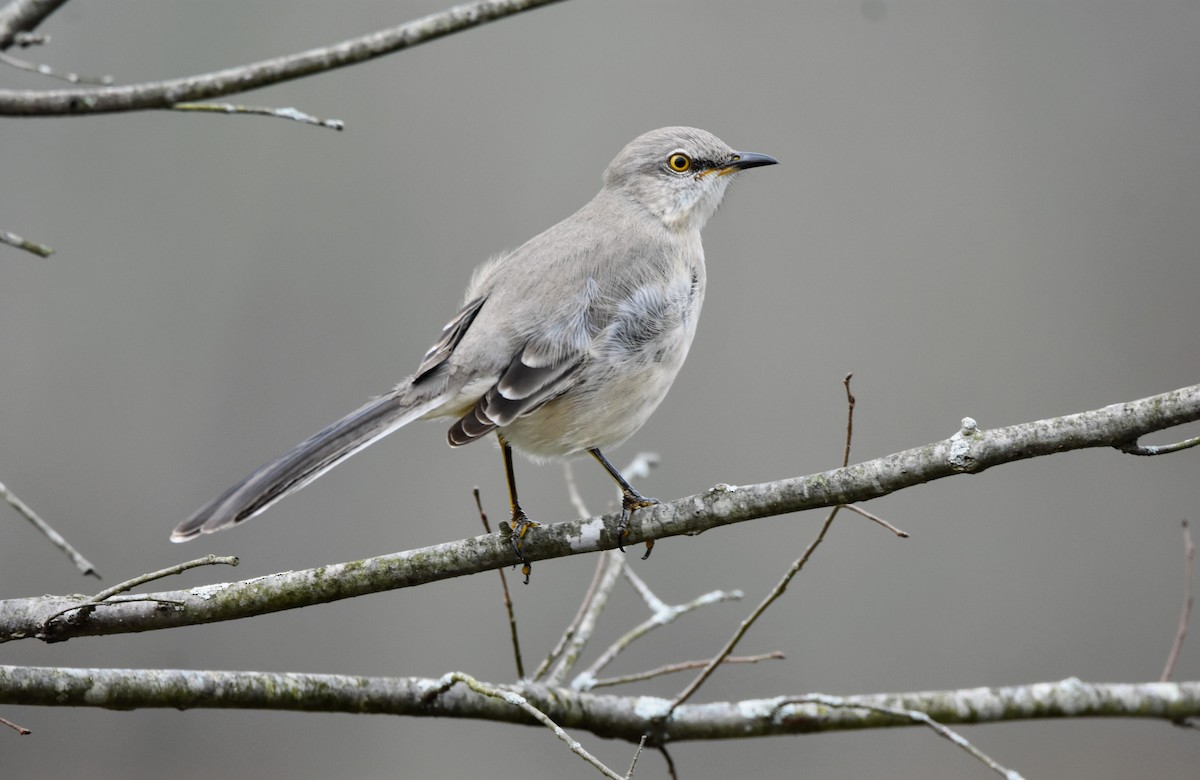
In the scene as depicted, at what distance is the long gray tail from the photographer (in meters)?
2.85

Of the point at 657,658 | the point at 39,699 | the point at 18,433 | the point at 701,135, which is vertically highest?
the point at 701,135

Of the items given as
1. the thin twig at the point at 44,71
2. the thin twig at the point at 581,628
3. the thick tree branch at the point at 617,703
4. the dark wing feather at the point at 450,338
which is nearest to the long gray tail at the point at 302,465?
the dark wing feather at the point at 450,338

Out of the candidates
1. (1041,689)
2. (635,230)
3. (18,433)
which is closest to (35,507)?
(18,433)

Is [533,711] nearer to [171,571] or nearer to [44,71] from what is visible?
[171,571]

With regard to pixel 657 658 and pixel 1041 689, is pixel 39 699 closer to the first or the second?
pixel 1041 689

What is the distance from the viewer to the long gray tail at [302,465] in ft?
9.36

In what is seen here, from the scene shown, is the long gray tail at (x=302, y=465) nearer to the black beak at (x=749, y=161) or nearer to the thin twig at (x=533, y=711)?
the thin twig at (x=533, y=711)

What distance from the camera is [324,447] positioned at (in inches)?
124

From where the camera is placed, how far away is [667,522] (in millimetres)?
2625

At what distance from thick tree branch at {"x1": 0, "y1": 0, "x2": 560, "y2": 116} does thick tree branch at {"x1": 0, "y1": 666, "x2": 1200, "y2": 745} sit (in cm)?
134

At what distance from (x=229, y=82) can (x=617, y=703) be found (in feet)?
6.43

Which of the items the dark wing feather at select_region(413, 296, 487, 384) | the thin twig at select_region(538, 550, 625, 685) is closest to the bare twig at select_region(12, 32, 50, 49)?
the dark wing feather at select_region(413, 296, 487, 384)

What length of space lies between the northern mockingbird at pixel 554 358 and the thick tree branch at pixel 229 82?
1.03 m

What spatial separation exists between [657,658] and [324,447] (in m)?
2.89
